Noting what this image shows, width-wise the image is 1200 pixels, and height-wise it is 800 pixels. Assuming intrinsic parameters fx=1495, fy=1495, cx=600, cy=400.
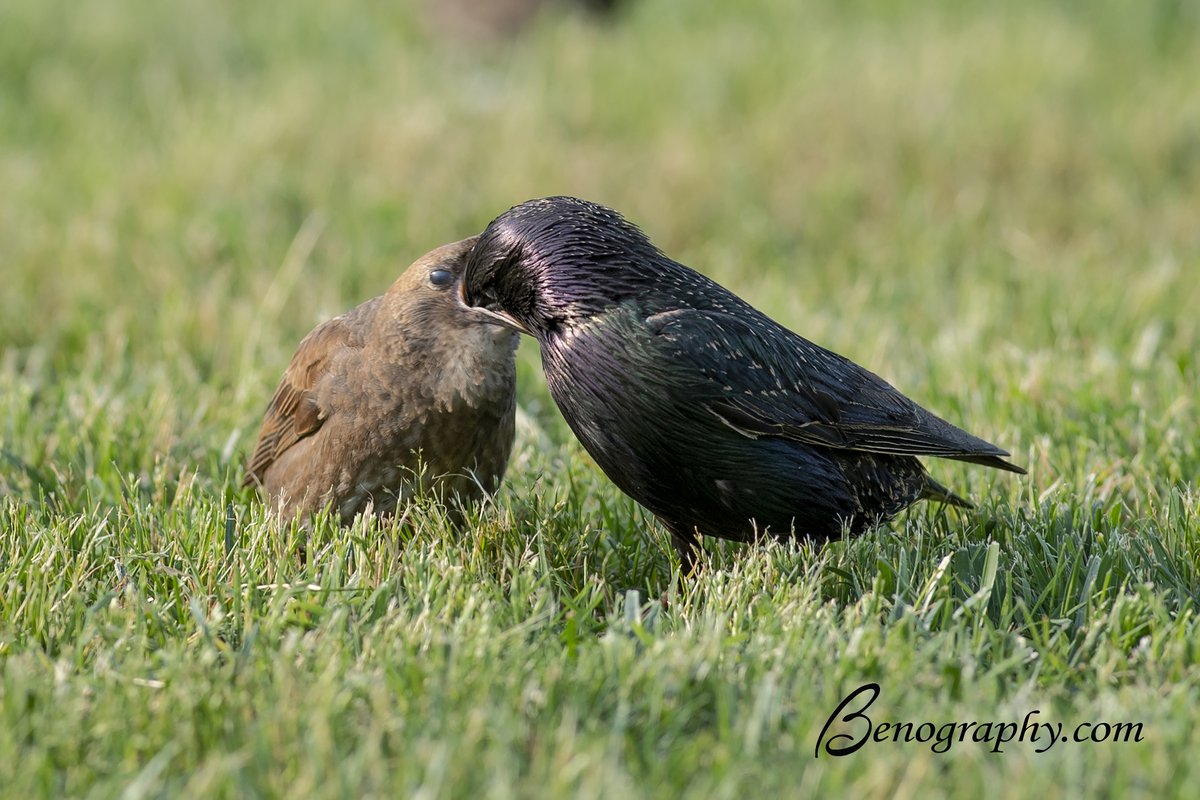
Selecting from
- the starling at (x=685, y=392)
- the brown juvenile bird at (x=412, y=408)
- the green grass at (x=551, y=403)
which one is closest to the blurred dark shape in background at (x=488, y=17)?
the green grass at (x=551, y=403)

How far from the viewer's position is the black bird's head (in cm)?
352

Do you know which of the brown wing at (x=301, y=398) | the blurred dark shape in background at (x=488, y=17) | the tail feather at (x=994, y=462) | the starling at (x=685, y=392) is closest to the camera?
the starling at (x=685, y=392)

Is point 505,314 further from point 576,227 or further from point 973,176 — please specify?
point 973,176

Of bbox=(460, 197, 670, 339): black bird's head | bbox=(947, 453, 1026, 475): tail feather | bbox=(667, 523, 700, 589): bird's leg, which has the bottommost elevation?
bbox=(667, 523, 700, 589): bird's leg

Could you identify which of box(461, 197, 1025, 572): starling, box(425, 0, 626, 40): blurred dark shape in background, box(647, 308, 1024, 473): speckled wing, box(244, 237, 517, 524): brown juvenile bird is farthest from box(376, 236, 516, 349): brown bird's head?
box(425, 0, 626, 40): blurred dark shape in background

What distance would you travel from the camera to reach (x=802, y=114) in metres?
8.03

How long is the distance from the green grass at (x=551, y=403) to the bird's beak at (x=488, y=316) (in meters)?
0.47

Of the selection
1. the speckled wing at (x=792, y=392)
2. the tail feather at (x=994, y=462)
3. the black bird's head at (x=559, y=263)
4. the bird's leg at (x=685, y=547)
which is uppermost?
the black bird's head at (x=559, y=263)

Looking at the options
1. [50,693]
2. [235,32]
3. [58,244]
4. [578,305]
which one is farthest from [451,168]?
[50,693]

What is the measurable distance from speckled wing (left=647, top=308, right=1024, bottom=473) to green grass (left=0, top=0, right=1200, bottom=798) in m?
0.25

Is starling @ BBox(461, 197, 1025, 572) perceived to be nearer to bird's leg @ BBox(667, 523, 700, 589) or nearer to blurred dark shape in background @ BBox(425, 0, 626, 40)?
bird's leg @ BBox(667, 523, 700, 589)

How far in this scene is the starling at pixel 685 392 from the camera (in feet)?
11.3

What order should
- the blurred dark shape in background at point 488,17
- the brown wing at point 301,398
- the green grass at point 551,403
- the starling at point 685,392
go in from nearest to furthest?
the green grass at point 551,403, the starling at point 685,392, the brown wing at point 301,398, the blurred dark shape in background at point 488,17

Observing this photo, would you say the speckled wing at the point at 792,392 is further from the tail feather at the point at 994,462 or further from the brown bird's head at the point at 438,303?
the brown bird's head at the point at 438,303
